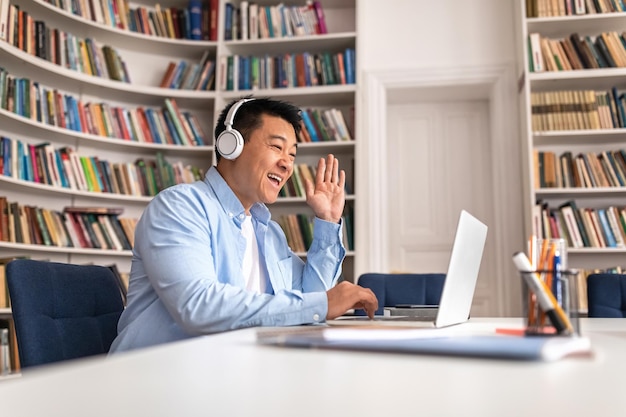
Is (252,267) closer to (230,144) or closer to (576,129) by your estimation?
(230,144)

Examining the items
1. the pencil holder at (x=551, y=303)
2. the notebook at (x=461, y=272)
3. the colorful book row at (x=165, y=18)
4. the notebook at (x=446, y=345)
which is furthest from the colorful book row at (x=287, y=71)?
the notebook at (x=446, y=345)

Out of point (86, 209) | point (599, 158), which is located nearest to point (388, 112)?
point (599, 158)

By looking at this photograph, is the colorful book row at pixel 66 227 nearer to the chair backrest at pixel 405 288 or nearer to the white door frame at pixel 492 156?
the white door frame at pixel 492 156

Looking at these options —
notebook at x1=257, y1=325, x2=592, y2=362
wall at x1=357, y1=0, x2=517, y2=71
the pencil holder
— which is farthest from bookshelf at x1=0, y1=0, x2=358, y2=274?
notebook at x1=257, y1=325, x2=592, y2=362

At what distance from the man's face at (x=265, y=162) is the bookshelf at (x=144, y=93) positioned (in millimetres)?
1967

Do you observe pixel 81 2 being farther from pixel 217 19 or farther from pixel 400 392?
pixel 400 392

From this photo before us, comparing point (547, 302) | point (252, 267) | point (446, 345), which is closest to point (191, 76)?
point (252, 267)

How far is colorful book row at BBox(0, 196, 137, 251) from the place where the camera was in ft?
10.7

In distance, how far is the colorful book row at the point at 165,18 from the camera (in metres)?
3.92

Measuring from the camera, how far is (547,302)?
2.75 ft

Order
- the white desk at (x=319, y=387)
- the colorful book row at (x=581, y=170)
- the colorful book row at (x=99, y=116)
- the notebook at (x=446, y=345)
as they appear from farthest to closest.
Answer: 1. the colorful book row at (x=581, y=170)
2. the colorful book row at (x=99, y=116)
3. the notebook at (x=446, y=345)
4. the white desk at (x=319, y=387)

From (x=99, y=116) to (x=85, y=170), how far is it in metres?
0.36

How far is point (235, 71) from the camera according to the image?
4.02 m

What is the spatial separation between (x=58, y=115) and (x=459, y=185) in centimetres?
250
